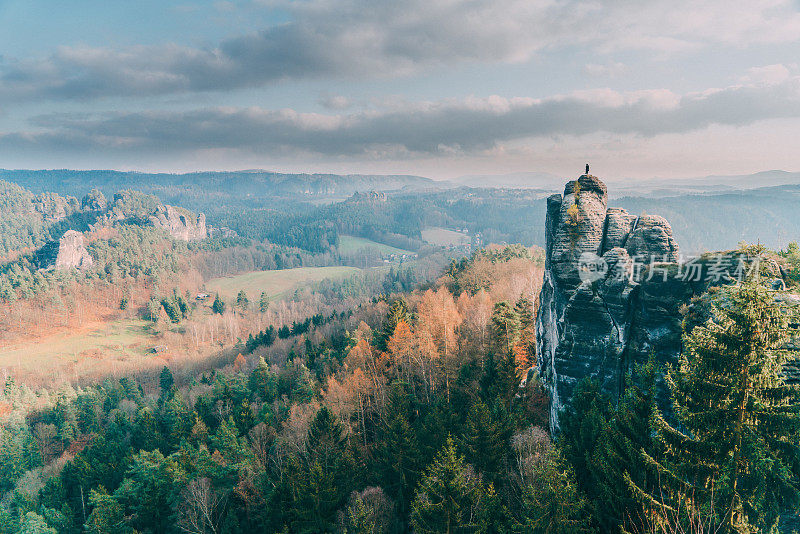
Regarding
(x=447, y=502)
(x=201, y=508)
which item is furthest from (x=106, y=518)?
(x=447, y=502)

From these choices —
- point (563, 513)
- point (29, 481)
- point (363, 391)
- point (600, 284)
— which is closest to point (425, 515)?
point (563, 513)

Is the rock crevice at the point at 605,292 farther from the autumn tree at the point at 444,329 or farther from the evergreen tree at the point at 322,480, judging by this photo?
the evergreen tree at the point at 322,480

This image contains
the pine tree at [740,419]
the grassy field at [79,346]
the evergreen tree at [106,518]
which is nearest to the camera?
the pine tree at [740,419]

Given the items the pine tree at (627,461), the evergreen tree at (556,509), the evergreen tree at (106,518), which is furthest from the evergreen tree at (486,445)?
the evergreen tree at (106,518)

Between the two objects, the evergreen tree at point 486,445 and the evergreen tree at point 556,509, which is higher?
the evergreen tree at point 556,509

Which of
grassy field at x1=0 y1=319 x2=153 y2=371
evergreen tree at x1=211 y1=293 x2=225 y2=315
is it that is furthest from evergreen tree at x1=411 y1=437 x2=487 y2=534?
evergreen tree at x1=211 y1=293 x2=225 y2=315

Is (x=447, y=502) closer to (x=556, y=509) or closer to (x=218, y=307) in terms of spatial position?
(x=556, y=509)
